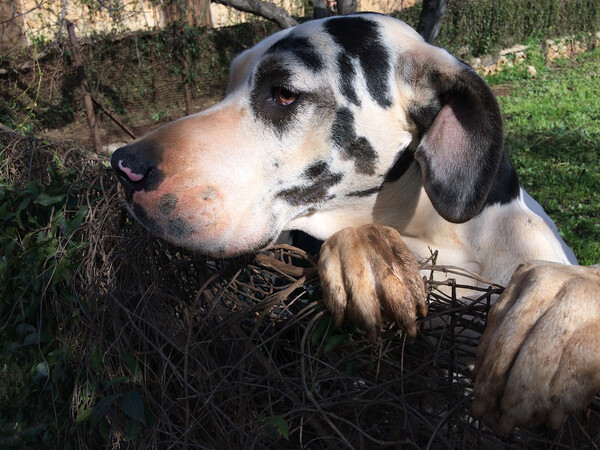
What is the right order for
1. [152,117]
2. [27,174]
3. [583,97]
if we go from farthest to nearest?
[152,117] < [583,97] < [27,174]

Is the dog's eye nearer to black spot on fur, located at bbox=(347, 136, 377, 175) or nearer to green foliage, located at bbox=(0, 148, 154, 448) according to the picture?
black spot on fur, located at bbox=(347, 136, 377, 175)

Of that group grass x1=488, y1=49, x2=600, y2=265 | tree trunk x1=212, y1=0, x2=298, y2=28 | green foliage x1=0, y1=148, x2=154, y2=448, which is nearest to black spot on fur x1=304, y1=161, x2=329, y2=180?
green foliage x1=0, y1=148, x2=154, y2=448

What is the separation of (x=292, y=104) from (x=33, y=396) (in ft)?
6.16

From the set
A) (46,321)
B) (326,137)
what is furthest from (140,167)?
(46,321)

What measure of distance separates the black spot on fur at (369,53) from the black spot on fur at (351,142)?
0.15m

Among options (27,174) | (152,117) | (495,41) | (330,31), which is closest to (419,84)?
(330,31)

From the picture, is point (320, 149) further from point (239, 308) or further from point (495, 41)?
point (495, 41)

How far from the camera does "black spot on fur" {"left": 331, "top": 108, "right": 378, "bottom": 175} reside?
7.72ft

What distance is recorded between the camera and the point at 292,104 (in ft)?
7.57

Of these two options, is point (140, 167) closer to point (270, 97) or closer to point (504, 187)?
point (270, 97)

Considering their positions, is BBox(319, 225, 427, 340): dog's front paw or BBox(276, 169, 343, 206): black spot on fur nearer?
BBox(319, 225, 427, 340): dog's front paw

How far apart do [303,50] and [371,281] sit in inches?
42.3

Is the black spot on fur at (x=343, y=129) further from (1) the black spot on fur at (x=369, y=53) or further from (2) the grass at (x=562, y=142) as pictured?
(2) the grass at (x=562, y=142)

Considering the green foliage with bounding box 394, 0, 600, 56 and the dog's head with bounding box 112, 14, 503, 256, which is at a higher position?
the dog's head with bounding box 112, 14, 503, 256
